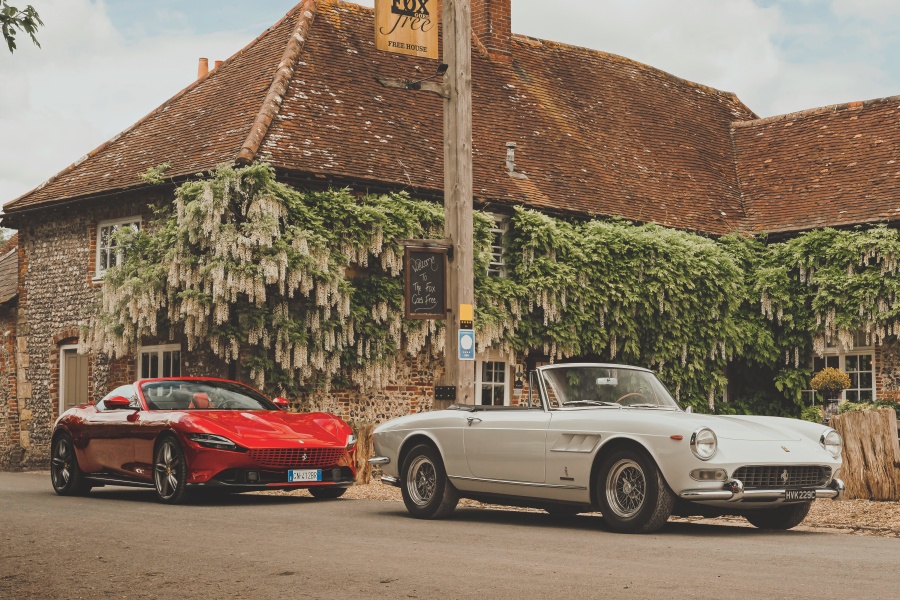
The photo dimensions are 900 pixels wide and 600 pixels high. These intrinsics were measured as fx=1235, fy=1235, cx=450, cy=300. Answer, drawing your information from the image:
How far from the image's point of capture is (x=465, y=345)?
547 inches

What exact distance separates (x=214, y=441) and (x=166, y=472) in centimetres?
82

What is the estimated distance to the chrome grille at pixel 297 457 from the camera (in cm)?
1242

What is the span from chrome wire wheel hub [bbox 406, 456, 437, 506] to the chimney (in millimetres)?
16809

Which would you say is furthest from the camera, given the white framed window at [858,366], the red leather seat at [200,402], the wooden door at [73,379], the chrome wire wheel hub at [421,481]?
the white framed window at [858,366]

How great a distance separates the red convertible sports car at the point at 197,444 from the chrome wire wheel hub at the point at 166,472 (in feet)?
0.03

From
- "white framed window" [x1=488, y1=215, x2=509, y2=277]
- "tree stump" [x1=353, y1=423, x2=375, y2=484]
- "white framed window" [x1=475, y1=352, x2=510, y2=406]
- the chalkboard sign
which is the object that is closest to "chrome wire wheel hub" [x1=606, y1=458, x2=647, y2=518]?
the chalkboard sign

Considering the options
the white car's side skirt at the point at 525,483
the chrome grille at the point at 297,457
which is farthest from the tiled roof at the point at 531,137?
the white car's side skirt at the point at 525,483

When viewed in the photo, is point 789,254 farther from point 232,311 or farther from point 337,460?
point 337,460

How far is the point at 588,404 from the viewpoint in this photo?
34.1ft

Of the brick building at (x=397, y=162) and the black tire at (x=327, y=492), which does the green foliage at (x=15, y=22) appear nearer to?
the black tire at (x=327, y=492)

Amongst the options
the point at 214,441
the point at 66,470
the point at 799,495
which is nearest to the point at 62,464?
the point at 66,470

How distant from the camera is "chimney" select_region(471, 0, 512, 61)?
26875 millimetres

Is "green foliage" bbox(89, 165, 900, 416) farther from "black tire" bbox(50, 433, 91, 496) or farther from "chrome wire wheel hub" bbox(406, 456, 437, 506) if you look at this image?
"chrome wire wheel hub" bbox(406, 456, 437, 506)

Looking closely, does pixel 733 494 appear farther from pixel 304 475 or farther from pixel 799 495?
pixel 304 475
